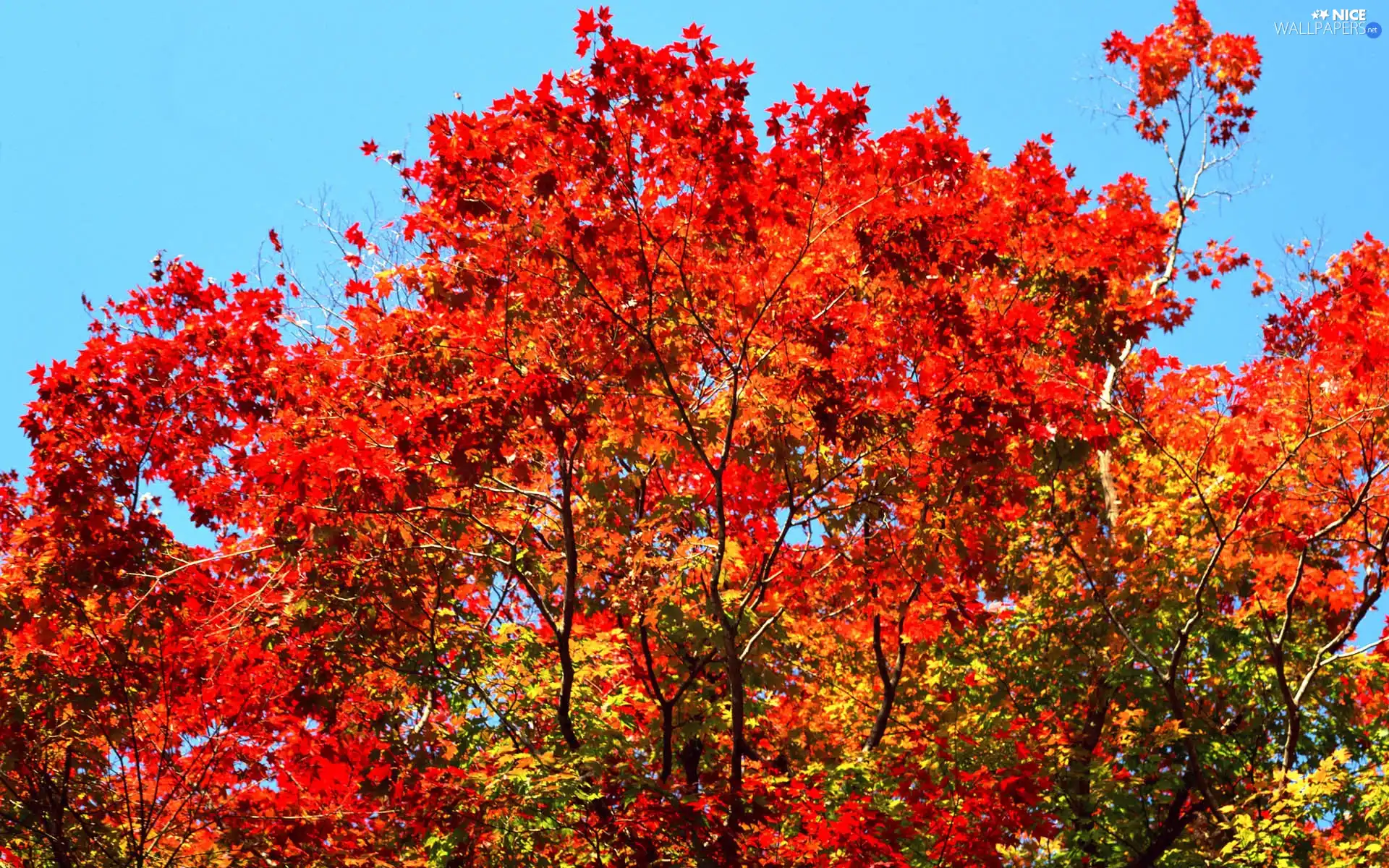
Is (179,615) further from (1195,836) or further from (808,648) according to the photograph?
(1195,836)

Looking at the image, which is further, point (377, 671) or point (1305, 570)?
point (1305, 570)

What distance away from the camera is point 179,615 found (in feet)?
34.8

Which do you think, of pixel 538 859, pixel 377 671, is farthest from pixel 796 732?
pixel 377 671

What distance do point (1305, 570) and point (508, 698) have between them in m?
9.04

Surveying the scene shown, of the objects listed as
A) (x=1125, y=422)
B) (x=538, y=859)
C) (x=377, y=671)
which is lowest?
(x=538, y=859)

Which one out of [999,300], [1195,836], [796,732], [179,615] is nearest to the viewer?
[179,615]

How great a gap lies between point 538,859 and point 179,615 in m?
4.04

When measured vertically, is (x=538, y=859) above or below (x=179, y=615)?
below

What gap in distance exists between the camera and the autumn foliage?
9.12 metres

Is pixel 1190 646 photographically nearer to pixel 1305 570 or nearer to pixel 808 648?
pixel 1305 570

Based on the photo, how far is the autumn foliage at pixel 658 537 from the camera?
912 centimetres

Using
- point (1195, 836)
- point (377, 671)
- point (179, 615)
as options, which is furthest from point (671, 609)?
point (1195, 836)

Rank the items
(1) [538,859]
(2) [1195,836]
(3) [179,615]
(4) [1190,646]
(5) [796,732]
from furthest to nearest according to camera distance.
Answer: (2) [1195,836] → (4) [1190,646] → (5) [796,732] → (3) [179,615] → (1) [538,859]

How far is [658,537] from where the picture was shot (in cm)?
1169
